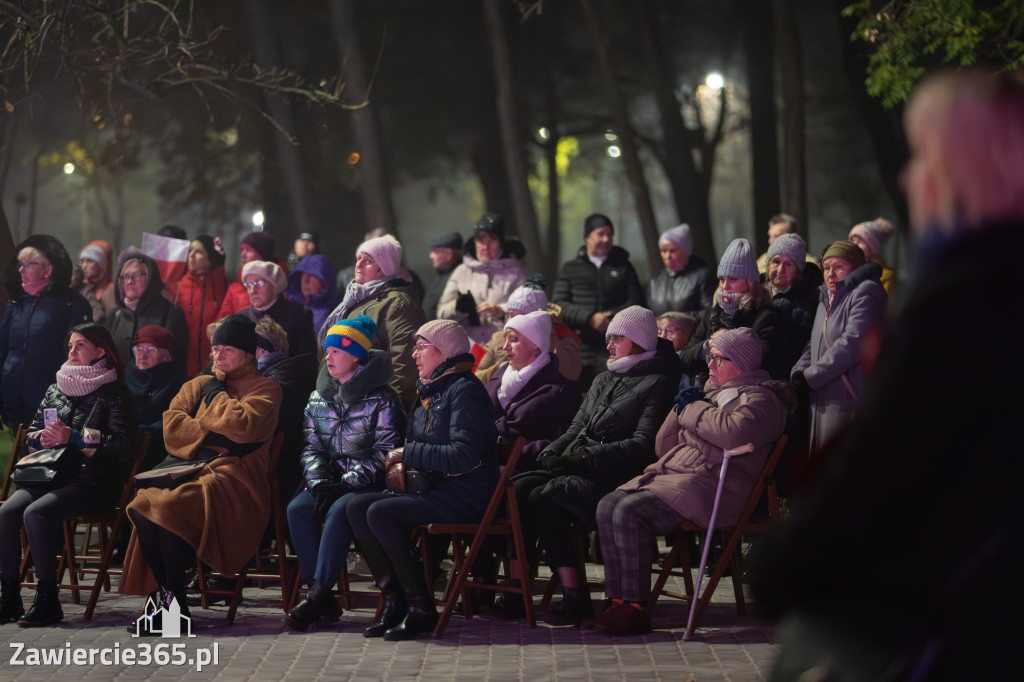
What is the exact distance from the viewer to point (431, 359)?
7086 millimetres

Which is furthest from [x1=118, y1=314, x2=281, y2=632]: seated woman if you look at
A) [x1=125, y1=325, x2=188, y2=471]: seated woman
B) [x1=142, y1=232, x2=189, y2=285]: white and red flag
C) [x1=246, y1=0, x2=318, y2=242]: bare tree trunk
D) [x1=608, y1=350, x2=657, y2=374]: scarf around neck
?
[x1=246, y1=0, x2=318, y2=242]: bare tree trunk

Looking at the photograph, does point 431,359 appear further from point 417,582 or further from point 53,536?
point 53,536

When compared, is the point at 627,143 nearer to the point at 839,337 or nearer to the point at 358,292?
the point at 358,292

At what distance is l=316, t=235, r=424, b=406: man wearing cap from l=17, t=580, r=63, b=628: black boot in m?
2.33

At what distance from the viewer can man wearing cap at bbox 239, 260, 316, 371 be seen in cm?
868

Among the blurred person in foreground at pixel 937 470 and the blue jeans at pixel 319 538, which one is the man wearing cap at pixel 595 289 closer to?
the blue jeans at pixel 319 538

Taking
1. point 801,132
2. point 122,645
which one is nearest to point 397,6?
point 801,132

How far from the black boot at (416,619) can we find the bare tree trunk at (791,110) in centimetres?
904

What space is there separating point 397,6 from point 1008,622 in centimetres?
1462

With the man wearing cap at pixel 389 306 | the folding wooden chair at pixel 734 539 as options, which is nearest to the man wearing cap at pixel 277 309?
the man wearing cap at pixel 389 306

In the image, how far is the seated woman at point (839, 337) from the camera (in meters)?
7.35

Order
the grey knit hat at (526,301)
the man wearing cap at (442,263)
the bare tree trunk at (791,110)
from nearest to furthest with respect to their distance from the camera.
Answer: the grey knit hat at (526,301) → the man wearing cap at (442,263) → the bare tree trunk at (791,110)

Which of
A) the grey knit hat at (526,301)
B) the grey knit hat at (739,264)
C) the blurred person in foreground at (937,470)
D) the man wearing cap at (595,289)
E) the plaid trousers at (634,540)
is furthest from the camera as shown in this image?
the man wearing cap at (595,289)

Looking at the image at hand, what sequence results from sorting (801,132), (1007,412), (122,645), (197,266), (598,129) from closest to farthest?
(1007,412), (122,645), (197,266), (801,132), (598,129)
